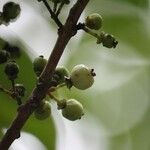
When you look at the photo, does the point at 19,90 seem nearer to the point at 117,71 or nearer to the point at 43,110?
the point at 43,110

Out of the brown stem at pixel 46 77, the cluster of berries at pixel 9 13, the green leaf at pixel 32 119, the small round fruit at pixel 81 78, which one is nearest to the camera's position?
the brown stem at pixel 46 77

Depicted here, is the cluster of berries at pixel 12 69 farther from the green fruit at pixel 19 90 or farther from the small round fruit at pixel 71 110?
the small round fruit at pixel 71 110

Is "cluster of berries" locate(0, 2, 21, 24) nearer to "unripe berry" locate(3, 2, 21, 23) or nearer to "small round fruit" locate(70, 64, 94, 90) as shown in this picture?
"unripe berry" locate(3, 2, 21, 23)

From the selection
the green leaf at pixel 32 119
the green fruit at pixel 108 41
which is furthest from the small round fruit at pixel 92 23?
the green leaf at pixel 32 119

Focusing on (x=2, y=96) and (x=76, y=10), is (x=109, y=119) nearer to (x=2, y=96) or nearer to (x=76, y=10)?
(x=2, y=96)

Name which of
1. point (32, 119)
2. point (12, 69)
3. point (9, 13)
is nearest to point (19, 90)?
point (12, 69)
